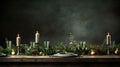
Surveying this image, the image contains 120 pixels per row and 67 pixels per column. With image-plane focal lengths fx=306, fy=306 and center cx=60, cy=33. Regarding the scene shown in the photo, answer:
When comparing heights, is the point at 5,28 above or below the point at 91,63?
above

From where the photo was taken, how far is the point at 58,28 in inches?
346

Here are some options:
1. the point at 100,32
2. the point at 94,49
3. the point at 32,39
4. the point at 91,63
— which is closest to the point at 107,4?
the point at 100,32

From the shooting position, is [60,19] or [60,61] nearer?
[60,61]

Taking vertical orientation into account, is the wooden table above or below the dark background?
below

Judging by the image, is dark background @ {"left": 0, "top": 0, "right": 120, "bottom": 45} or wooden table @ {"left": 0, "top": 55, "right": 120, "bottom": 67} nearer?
wooden table @ {"left": 0, "top": 55, "right": 120, "bottom": 67}

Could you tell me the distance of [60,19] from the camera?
880 centimetres

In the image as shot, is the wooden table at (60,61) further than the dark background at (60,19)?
No

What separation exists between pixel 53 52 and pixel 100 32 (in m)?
4.08

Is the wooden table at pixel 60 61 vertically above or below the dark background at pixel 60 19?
below

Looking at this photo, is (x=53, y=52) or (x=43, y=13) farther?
(x=43, y=13)

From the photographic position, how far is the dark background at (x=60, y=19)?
28.5ft

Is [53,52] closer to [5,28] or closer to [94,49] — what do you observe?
[94,49]

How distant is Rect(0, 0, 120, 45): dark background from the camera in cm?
870

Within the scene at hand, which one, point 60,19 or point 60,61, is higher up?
point 60,19
